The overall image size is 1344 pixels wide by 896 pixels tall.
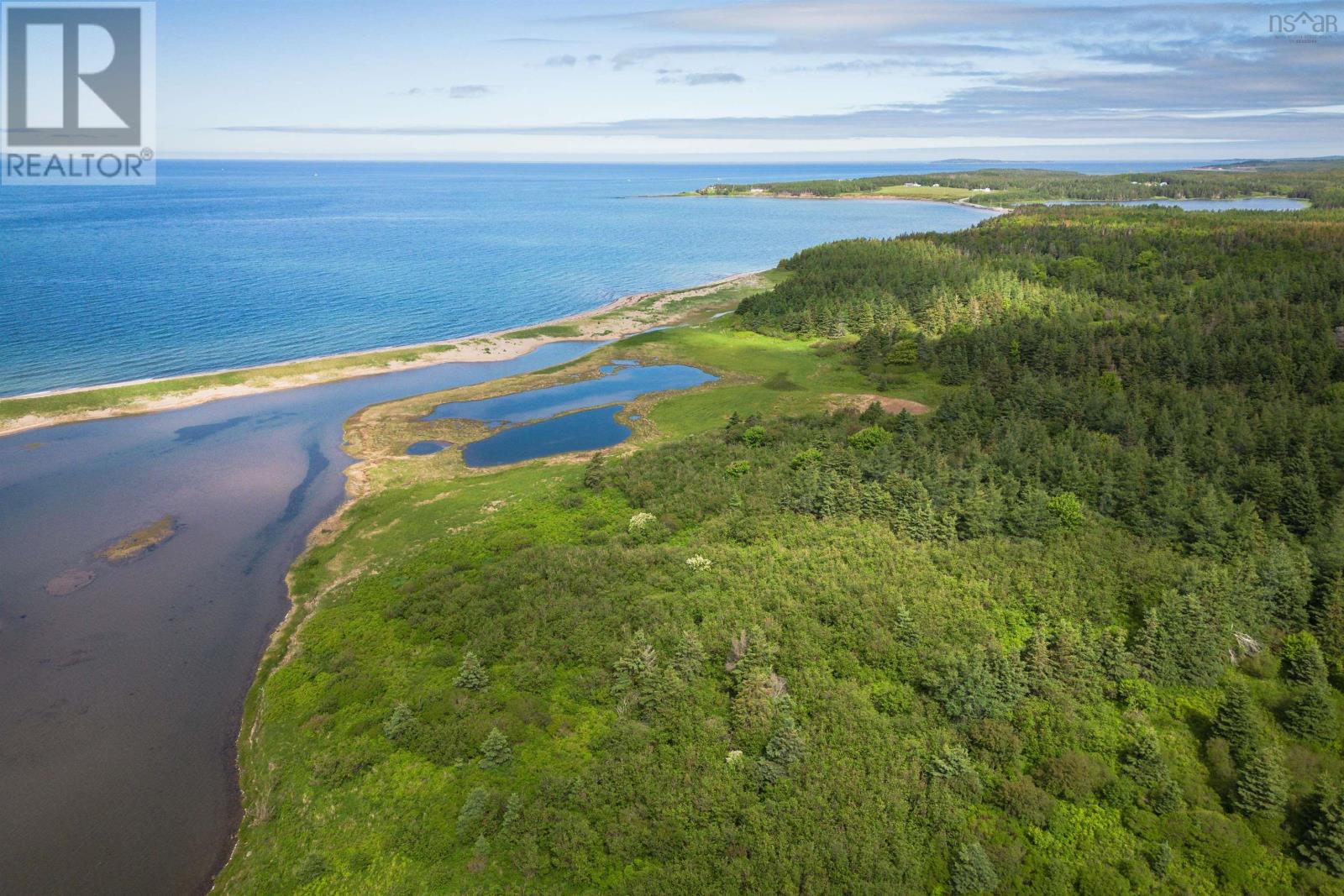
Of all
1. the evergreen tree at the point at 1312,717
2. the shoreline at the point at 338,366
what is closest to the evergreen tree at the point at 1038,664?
the evergreen tree at the point at 1312,717

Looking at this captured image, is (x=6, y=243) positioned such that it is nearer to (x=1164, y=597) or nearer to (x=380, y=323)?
(x=380, y=323)

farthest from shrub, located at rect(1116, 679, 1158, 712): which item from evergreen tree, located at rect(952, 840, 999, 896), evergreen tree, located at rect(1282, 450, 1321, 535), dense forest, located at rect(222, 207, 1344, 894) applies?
evergreen tree, located at rect(1282, 450, 1321, 535)

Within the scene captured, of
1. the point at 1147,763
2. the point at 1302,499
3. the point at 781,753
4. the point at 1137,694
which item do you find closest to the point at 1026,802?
the point at 1147,763

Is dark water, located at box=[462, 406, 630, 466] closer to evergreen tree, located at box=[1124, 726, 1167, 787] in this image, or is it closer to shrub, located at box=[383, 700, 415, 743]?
shrub, located at box=[383, 700, 415, 743]

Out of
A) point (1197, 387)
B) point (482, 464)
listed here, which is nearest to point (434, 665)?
point (482, 464)

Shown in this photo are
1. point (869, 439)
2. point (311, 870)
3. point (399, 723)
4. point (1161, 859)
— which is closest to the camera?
point (1161, 859)

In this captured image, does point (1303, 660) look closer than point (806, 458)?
Yes

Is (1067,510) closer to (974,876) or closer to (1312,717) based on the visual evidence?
(1312,717)
